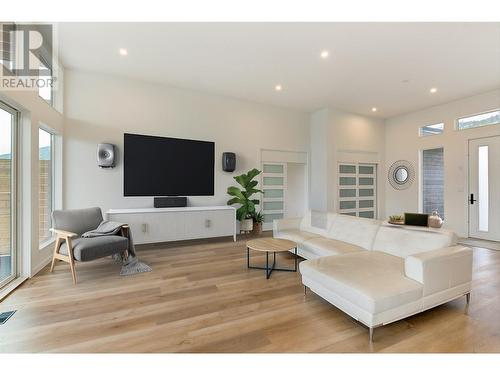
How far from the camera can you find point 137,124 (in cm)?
449

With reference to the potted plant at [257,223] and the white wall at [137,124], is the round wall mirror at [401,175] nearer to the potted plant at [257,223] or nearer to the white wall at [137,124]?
the white wall at [137,124]

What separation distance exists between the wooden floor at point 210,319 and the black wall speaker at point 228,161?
2658 mm

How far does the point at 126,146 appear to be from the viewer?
434cm

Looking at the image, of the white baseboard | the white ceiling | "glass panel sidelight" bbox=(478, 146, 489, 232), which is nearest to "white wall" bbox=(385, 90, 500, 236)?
"glass panel sidelight" bbox=(478, 146, 489, 232)

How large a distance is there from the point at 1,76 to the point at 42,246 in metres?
2.21

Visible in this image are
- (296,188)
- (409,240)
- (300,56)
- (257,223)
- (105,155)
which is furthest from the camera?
(296,188)

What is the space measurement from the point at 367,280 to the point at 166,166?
4.03 metres

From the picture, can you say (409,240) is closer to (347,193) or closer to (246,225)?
(246,225)

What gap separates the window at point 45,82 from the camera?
3.24m

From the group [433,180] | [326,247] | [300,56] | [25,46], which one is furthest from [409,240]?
[25,46]

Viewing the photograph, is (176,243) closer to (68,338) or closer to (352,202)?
(68,338)

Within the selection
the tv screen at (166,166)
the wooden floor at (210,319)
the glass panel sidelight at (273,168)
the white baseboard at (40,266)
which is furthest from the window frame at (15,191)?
the glass panel sidelight at (273,168)
